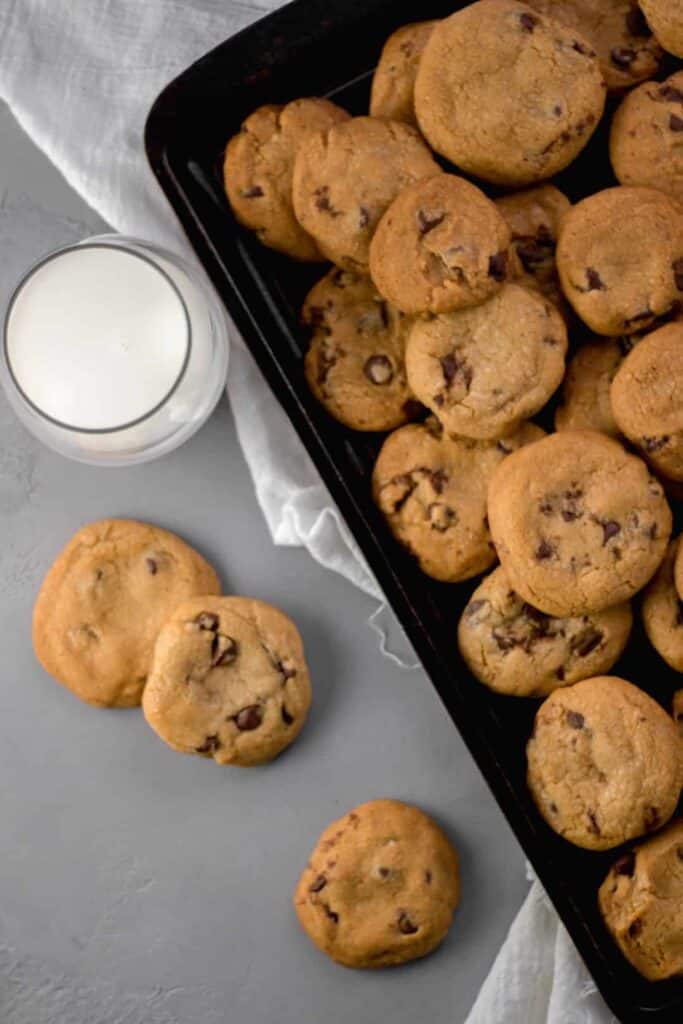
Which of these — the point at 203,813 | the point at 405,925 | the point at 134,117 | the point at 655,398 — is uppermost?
the point at 134,117

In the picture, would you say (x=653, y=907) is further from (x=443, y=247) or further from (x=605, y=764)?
(x=443, y=247)

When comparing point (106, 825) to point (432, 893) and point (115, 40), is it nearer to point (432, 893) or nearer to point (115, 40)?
point (432, 893)

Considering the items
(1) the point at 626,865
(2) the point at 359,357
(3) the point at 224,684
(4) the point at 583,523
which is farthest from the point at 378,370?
(1) the point at 626,865

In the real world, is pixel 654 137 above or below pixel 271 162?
below

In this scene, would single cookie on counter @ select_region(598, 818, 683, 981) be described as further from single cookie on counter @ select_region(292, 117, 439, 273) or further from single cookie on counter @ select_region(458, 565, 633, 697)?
single cookie on counter @ select_region(292, 117, 439, 273)

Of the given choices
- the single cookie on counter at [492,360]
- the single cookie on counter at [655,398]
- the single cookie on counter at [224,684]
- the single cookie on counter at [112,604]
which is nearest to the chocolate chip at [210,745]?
the single cookie on counter at [224,684]

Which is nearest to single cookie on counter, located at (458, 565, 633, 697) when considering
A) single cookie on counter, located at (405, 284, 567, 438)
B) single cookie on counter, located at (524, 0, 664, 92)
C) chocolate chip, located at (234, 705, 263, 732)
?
single cookie on counter, located at (405, 284, 567, 438)

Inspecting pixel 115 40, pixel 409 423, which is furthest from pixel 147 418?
pixel 115 40
